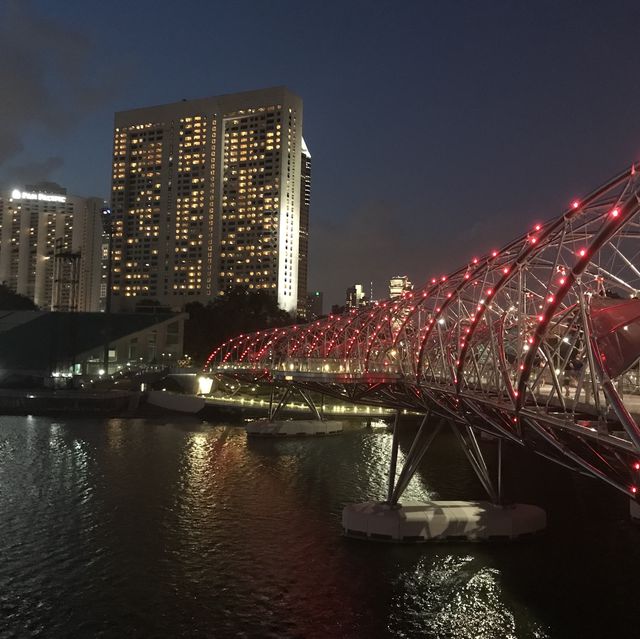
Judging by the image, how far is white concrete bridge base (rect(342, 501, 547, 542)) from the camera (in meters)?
31.2

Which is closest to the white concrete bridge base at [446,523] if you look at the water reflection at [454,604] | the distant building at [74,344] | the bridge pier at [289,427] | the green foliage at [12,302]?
the water reflection at [454,604]

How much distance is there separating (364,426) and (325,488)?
32854mm

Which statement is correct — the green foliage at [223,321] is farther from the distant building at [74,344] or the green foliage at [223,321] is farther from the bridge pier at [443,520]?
the bridge pier at [443,520]

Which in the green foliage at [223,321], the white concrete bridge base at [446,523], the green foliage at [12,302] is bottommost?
the white concrete bridge base at [446,523]

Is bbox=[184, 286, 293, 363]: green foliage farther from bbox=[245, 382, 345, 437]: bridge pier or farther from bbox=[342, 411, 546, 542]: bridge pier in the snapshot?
bbox=[342, 411, 546, 542]: bridge pier

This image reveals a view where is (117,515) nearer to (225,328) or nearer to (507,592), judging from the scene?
(507,592)

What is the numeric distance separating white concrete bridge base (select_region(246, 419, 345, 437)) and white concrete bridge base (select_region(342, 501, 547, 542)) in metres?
35.9

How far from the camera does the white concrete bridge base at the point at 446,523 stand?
1230 inches

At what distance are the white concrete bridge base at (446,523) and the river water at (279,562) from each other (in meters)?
0.62

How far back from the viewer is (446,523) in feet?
102

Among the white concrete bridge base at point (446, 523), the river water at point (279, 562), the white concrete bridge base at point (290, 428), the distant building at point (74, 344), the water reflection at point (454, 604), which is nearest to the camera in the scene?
the water reflection at point (454, 604)

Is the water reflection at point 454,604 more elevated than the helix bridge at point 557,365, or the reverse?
the helix bridge at point 557,365

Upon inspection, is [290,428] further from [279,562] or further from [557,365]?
[557,365]

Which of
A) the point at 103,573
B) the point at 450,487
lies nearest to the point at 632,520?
the point at 450,487
